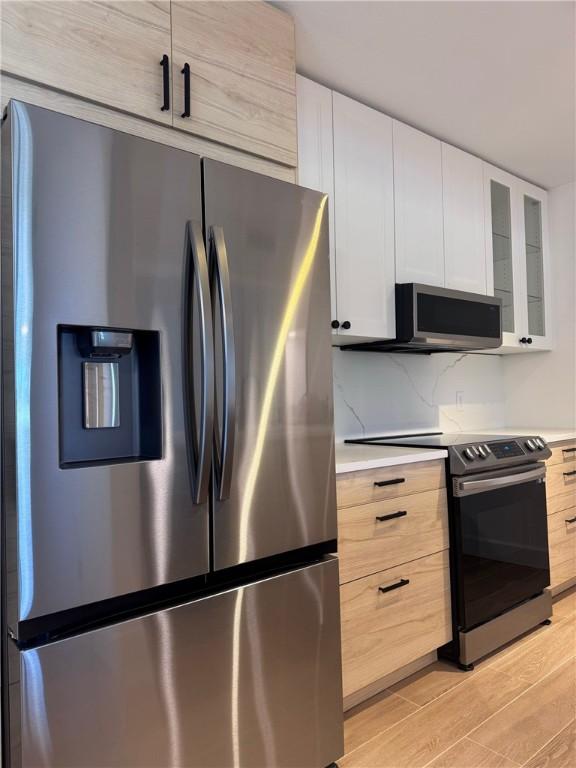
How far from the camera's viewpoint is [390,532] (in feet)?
6.70

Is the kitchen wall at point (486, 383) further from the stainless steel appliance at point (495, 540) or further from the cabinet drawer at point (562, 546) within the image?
the cabinet drawer at point (562, 546)

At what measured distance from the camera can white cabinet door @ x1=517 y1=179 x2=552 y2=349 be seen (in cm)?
341

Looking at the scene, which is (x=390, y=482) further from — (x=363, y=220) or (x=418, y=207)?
(x=418, y=207)

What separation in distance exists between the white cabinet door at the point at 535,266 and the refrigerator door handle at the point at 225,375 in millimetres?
2557

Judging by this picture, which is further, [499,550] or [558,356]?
[558,356]

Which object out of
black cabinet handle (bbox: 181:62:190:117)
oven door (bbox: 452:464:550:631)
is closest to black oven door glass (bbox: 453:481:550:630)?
oven door (bbox: 452:464:550:631)

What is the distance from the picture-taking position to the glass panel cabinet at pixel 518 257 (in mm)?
3174

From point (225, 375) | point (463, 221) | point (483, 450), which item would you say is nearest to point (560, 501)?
point (483, 450)

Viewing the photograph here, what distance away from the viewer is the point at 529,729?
→ 6.04ft

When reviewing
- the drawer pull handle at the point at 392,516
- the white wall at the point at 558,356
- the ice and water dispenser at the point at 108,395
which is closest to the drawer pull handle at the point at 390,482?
the drawer pull handle at the point at 392,516

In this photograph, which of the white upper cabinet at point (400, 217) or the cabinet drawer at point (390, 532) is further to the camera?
the white upper cabinet at point (400, 217)

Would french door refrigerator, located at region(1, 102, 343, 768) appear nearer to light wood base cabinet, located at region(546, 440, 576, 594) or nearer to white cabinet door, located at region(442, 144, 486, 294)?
white cabinet door, located at region(442, 144, 486, 294)

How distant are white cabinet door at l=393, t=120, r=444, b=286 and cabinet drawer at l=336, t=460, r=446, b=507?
910mm

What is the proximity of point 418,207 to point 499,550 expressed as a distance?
5.34ft
